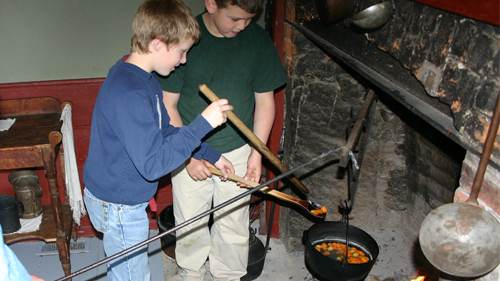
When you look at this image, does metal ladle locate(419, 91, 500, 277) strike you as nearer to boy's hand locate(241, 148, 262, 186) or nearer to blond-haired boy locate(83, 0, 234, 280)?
blond-haired boy locate(83, 0, 234, 280)

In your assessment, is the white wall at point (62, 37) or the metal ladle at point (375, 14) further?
the white wall at point (62, 37)

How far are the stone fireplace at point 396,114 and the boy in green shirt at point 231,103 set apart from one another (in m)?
0.45

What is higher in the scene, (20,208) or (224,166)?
(224,166)

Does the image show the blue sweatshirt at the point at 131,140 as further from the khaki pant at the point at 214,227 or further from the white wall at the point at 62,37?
the white wall at the point at 62,37

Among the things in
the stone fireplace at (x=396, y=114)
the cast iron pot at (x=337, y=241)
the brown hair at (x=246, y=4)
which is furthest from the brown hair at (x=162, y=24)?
the cast iron pot at (x=337, y=241)

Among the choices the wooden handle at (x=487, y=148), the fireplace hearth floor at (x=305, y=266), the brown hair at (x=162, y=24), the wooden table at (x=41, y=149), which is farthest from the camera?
the fireplace hearth floor at (x=305, y=266)

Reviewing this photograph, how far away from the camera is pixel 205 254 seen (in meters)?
2.76

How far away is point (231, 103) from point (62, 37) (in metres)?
1.46

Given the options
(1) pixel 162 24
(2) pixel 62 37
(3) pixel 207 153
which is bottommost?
(3) pixel 207 153

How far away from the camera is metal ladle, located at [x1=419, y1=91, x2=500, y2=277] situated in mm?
1091

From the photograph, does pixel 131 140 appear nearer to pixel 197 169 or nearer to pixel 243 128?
pixel 243 128

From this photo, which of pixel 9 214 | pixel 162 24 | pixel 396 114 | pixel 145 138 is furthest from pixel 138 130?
pixel 396 114

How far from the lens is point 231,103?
2389 millimetres

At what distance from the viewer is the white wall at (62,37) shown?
2.79m
